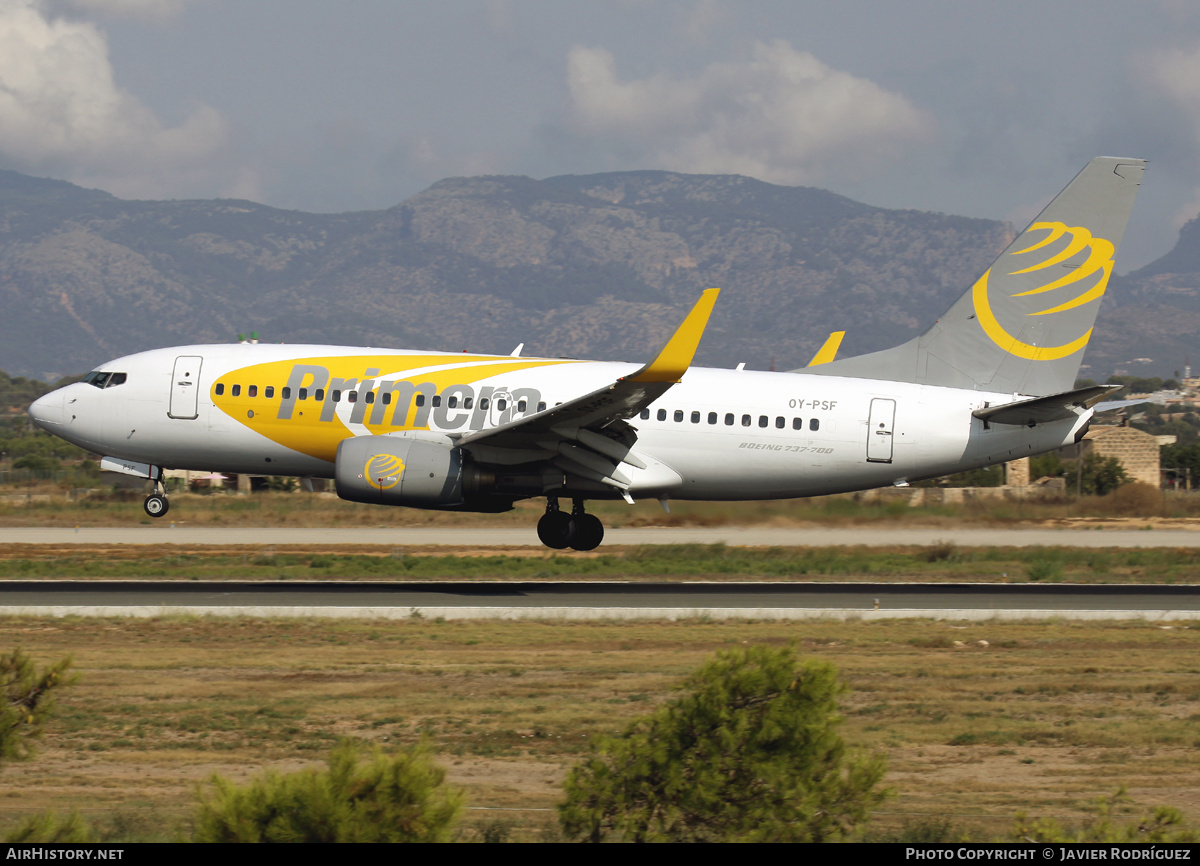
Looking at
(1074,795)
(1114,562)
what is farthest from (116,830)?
(1114,562)

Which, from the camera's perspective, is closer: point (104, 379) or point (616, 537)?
point (104, 379)

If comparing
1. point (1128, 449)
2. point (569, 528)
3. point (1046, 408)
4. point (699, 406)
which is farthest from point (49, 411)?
point (1128, 449)

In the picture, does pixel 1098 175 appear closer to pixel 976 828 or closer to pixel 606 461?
pixel 606 461

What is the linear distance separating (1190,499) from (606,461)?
115ft

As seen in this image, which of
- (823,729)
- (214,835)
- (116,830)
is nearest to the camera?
(214,835)

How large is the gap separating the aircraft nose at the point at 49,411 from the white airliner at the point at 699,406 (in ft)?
2.55

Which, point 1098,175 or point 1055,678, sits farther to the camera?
point 1098,175

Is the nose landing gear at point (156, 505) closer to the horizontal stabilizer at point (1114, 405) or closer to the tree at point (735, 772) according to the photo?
the horizontal stabilizer at point (1114, 405)

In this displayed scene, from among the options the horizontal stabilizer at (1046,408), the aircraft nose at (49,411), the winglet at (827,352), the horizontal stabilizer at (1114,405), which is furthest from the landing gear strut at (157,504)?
the horizontal stabilizer at (1114,405)

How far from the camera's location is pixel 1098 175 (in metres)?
25.1

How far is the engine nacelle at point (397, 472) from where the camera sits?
22.5 meters

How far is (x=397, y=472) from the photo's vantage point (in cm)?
2247

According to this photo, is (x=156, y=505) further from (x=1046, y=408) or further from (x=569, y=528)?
(x=1046, y=408)

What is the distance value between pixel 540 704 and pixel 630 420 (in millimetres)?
12103
